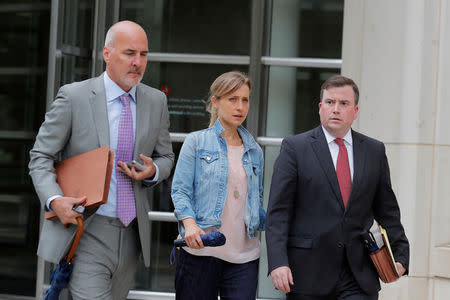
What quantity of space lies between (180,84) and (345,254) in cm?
434

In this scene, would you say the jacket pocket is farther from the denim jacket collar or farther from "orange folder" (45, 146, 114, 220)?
"orange folder" (45, 146, 114, 220)

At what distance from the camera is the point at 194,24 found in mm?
8141

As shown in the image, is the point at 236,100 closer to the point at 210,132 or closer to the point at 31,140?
the point at 210,132

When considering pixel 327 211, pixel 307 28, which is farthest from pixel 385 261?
pixel 307 28

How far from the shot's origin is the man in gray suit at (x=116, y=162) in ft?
13.2

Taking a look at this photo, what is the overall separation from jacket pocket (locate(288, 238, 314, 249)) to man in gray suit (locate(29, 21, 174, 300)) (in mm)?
808

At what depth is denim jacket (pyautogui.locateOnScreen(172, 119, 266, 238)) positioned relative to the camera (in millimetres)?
4316

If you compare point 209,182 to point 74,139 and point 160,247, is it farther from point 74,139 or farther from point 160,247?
point 160,247

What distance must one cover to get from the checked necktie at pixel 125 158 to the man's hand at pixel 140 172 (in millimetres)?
72

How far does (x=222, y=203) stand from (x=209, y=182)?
0.14m

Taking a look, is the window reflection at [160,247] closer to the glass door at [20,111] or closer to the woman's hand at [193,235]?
the glass door at [20,111]

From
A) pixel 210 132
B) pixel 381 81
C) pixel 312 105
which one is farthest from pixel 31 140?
pixel 210 132

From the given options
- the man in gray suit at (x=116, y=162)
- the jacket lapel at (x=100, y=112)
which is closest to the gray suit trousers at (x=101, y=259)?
the man in gray suit at (x=116, y=162)

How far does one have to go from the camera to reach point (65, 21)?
308 inches
